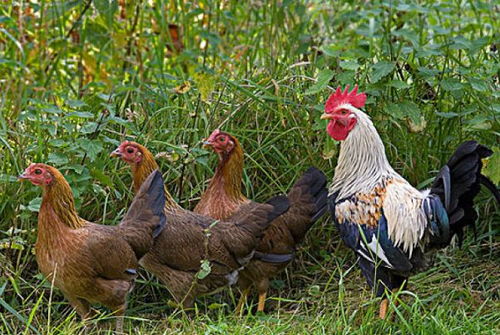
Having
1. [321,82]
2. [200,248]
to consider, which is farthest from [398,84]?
[200,248]

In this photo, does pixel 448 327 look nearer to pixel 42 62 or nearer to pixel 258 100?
pixel 258 100

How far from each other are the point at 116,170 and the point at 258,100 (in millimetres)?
956

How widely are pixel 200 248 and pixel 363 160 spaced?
1021 millimetres

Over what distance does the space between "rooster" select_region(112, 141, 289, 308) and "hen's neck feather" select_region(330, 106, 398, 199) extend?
490mm

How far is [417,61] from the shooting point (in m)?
5.59

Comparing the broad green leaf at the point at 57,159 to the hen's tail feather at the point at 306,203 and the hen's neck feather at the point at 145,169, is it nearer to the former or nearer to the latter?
the hen's neck feather at the point at 145,169

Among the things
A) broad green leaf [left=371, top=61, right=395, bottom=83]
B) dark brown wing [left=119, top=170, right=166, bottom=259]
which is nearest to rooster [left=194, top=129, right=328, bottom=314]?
dark brown wing [left=119, top=170, right=166, bottom=259]

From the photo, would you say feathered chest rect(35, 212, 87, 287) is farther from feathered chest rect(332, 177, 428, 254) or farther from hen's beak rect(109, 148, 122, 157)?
feathered chest rect(332, 177, 428, 254)

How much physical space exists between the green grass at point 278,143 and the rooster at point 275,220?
0.57 feet

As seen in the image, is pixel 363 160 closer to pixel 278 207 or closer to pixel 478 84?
pixel 278 207

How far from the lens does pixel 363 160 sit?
4441 millimetres

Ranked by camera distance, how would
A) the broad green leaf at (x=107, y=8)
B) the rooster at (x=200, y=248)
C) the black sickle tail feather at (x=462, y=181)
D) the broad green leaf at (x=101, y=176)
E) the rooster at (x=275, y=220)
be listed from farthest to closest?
the broad green leaf at (x=107, y=8) < the rooster at (x=275, y=220) < the broad green leaf at (x=101, y=176) < the rooster at (x=200, y=248) < the black sickle tail feather at (x=462, y=181)

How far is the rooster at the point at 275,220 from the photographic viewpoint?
4973 mm

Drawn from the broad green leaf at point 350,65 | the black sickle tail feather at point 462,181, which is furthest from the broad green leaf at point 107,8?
the black sickle tail feather at point 462,181
